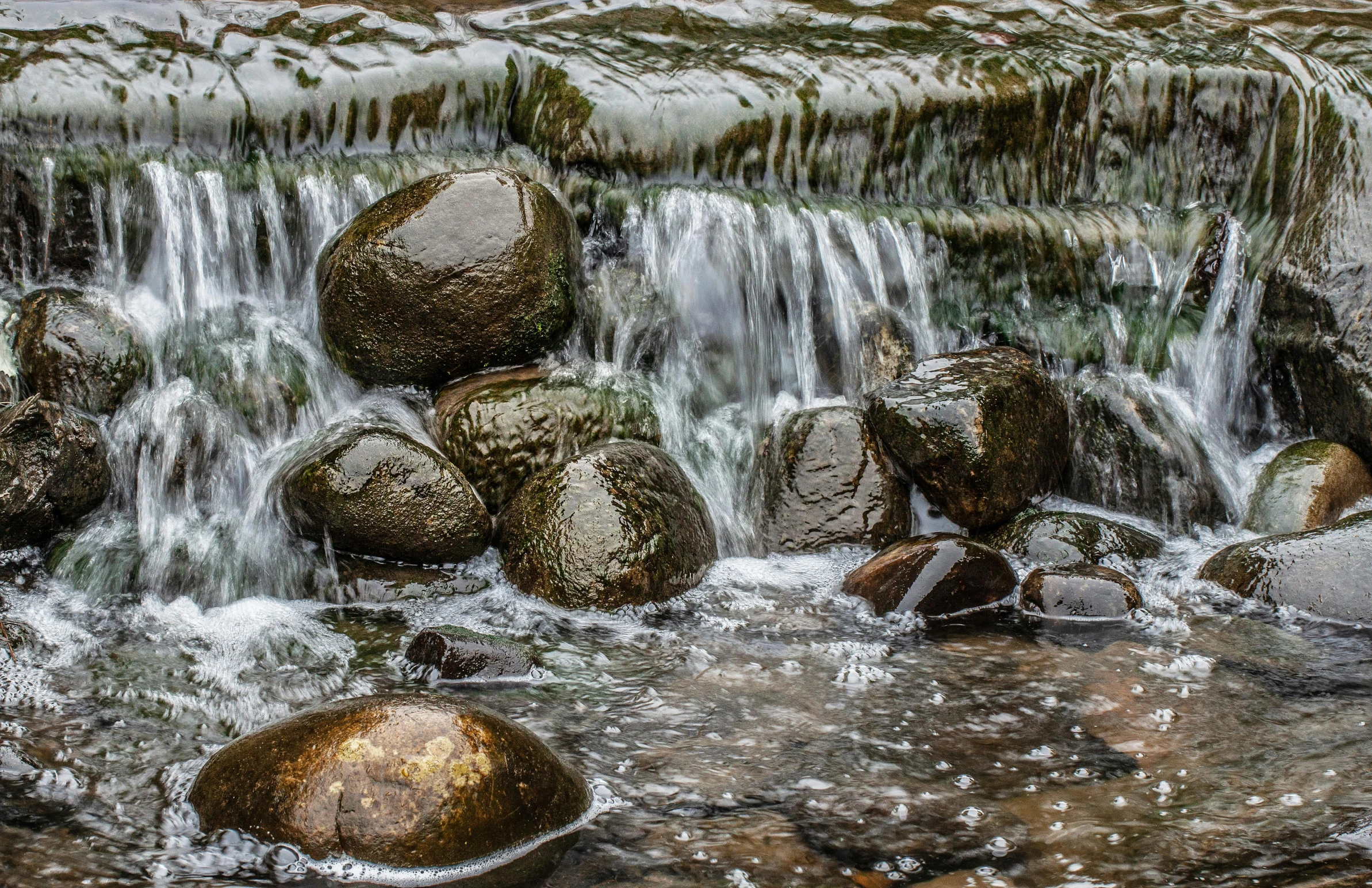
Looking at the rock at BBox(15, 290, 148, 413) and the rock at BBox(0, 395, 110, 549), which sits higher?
the rock at BBox(15, 290, 148, 413)

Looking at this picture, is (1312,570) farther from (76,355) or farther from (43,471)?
(76,355)

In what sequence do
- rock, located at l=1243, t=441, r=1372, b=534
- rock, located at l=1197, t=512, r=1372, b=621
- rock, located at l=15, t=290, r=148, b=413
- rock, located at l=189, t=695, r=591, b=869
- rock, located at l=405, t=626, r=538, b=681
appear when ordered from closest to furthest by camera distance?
rock, located at l=189, t=695, r=591, b=869, rock, located at l=405, t=626, r=538, b=681, rock, located at l=1197, t=512, r=1372, b=621, rock, located at l=15, t=290, r=148, b=413, rock, located at l=1243, t=441, r=1372, b=534

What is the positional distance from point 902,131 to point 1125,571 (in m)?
A: 3.36

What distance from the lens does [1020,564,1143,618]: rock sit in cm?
551

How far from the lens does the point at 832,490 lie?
6371 millimetres

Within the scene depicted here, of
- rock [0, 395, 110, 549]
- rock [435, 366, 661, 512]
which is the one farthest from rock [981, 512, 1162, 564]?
rock [0, 395, 110, 549]

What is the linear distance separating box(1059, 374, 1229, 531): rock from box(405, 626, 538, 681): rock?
358 cm

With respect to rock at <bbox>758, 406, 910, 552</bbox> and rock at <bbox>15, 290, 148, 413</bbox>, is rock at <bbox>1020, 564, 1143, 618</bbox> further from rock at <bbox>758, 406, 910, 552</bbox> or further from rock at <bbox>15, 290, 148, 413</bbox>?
rock at <bbox>15, 290, 148, 413</bbox>

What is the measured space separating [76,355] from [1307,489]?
21.3 ft

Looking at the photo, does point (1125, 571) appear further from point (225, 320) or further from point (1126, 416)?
point (225, 320)


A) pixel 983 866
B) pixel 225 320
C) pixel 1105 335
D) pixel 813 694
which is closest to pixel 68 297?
pixel 225 320

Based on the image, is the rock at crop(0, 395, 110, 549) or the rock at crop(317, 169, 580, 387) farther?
the rock at crop(317, 169, 580, 387)

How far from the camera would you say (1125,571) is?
6.09m

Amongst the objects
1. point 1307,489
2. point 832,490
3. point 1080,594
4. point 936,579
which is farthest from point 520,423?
point 1307,489
